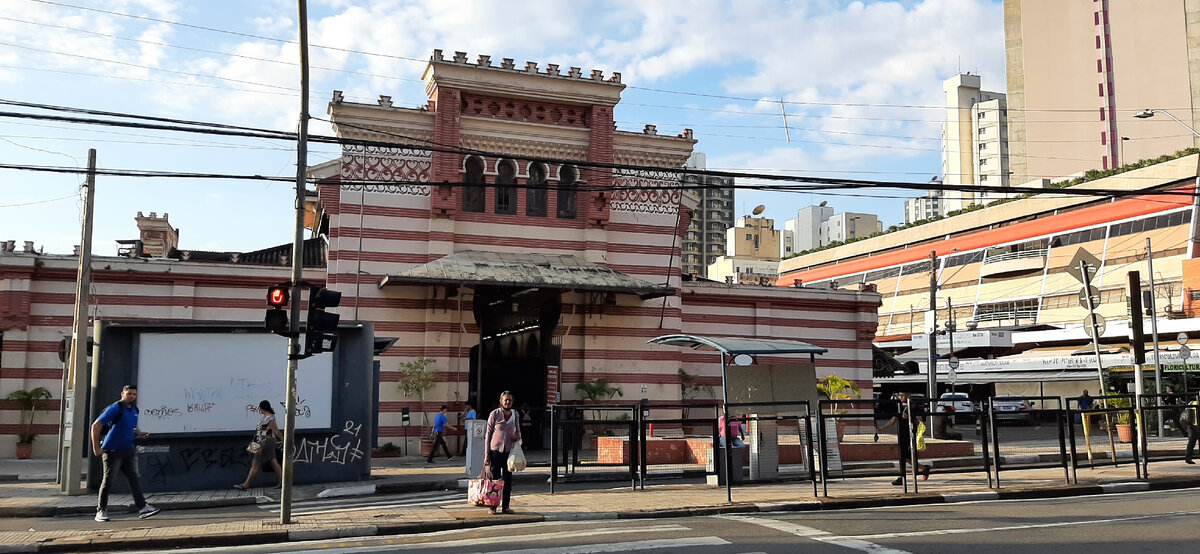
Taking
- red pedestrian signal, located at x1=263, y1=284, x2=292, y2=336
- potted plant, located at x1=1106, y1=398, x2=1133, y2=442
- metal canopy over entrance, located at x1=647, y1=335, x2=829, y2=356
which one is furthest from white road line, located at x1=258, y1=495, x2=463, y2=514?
potted plant, located at x1=1106, y1=398, x2=1133, y2=442

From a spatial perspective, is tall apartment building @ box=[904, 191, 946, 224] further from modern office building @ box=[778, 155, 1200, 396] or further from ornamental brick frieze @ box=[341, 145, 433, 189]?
ornamental brick frieze @ box=[341, 145, 433, 189]

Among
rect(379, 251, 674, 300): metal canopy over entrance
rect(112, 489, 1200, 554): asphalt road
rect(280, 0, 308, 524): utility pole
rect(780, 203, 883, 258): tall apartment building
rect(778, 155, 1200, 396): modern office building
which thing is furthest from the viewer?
rect(780, 203, 883, 258): tall apartment building

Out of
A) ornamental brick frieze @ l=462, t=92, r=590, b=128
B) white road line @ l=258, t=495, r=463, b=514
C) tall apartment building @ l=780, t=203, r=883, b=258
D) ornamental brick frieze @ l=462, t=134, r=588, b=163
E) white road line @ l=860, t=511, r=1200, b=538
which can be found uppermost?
tall apartment building @ l=780, t=203, r=883, b=258

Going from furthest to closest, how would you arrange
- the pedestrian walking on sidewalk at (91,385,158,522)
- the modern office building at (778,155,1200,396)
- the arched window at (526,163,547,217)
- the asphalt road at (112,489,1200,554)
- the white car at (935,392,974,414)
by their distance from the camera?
the modern office building at (778,155,1200,396), the arched window at (526,163,547,217), the white car at (935,392,974,414), the pedestrian walking on sidewalk at (91,385,158,522), the asphalt road at (112,489,1200,554)

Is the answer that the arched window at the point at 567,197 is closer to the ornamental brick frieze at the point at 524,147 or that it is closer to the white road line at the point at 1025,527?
the ornamental brick frieze at the point at 524,147

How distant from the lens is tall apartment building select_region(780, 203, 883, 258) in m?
148

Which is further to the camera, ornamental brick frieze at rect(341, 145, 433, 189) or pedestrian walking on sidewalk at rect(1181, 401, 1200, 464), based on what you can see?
ornamental brick frieze at rect(341, 145, 433, 189)

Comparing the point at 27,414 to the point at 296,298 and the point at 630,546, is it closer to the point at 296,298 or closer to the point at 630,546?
the point at 296,298

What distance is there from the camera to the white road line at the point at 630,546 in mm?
10039

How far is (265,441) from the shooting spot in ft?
56.3

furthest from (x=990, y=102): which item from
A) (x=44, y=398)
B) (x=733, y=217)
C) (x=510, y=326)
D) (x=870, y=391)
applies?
(x=44, y=398)

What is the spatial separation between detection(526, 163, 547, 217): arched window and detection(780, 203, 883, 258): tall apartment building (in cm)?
12369

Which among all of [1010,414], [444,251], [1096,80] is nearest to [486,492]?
[1010,414]

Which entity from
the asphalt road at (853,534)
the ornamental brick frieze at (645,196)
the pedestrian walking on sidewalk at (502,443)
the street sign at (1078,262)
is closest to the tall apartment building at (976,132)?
the street sign at (1078,262)
